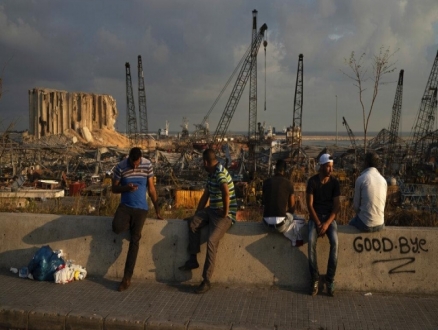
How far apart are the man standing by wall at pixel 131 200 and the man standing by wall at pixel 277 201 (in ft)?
5.30

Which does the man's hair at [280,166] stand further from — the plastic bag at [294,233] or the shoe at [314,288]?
the shoe at [314,288]

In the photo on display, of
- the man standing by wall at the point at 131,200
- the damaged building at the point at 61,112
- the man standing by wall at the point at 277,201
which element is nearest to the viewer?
the man standing by wall at the point at 277,201

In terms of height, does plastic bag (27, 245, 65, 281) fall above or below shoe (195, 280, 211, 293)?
above

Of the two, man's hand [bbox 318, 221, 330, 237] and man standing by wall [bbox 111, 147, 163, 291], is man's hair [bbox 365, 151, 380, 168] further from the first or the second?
man standing by wall [bbox 111, 147, 163, 291]

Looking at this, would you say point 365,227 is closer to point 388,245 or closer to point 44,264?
point 388,245

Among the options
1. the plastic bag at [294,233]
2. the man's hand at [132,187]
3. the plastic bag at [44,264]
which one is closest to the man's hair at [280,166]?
the plastic bag at [294,233]

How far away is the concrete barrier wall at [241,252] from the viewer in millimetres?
5652

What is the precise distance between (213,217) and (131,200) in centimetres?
110

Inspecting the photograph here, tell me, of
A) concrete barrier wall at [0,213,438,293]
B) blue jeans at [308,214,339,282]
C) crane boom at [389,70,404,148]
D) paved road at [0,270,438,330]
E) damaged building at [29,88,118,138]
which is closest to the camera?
paved road at [0,270,438,330]

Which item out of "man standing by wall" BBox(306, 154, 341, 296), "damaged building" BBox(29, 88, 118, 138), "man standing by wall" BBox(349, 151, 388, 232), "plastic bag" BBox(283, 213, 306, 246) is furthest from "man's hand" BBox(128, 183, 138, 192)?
"damaged building" BBox(29, 88, 118, 138)

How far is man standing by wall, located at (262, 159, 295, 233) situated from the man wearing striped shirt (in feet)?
1.49

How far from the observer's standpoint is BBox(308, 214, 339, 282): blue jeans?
5520 millimetres

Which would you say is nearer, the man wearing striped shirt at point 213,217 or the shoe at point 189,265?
the man wearing striped shirt at point 213,217

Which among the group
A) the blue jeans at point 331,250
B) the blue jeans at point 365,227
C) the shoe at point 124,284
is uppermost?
the blue jeans at point 365,227
